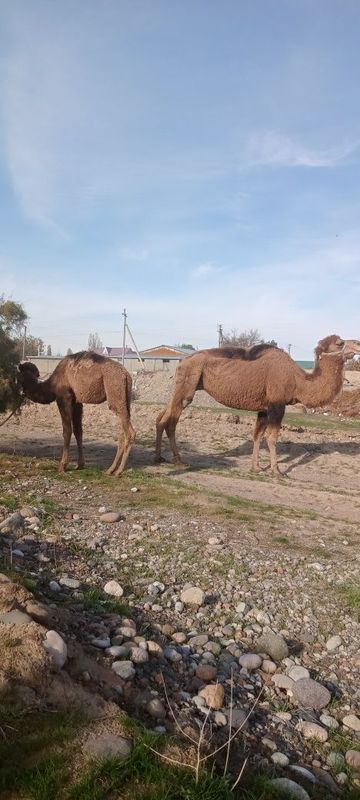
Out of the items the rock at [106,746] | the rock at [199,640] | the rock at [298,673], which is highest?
the rock at [106,746]

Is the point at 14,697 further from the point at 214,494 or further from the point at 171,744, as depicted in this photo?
the point at 214,494

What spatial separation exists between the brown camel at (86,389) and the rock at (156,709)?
716 cm

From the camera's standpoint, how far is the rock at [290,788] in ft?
8.75

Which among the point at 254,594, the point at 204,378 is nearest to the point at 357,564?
A: the point at 254,594

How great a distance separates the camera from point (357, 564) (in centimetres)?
631

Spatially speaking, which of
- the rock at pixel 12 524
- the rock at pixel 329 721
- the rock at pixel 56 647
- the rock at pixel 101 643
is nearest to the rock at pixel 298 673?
the rock at pixel 329 721

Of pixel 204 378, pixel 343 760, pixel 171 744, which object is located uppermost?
pixel 204 378

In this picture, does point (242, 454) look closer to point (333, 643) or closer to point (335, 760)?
point (333, 643)

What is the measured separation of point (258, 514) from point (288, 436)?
9.38 m

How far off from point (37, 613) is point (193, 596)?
1.83 meters

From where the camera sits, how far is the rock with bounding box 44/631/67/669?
3.15m

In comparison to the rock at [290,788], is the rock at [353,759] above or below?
below

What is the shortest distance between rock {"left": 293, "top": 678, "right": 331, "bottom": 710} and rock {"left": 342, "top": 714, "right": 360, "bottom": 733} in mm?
188

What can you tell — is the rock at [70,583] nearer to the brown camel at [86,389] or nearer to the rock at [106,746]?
the rock at [106,746]
